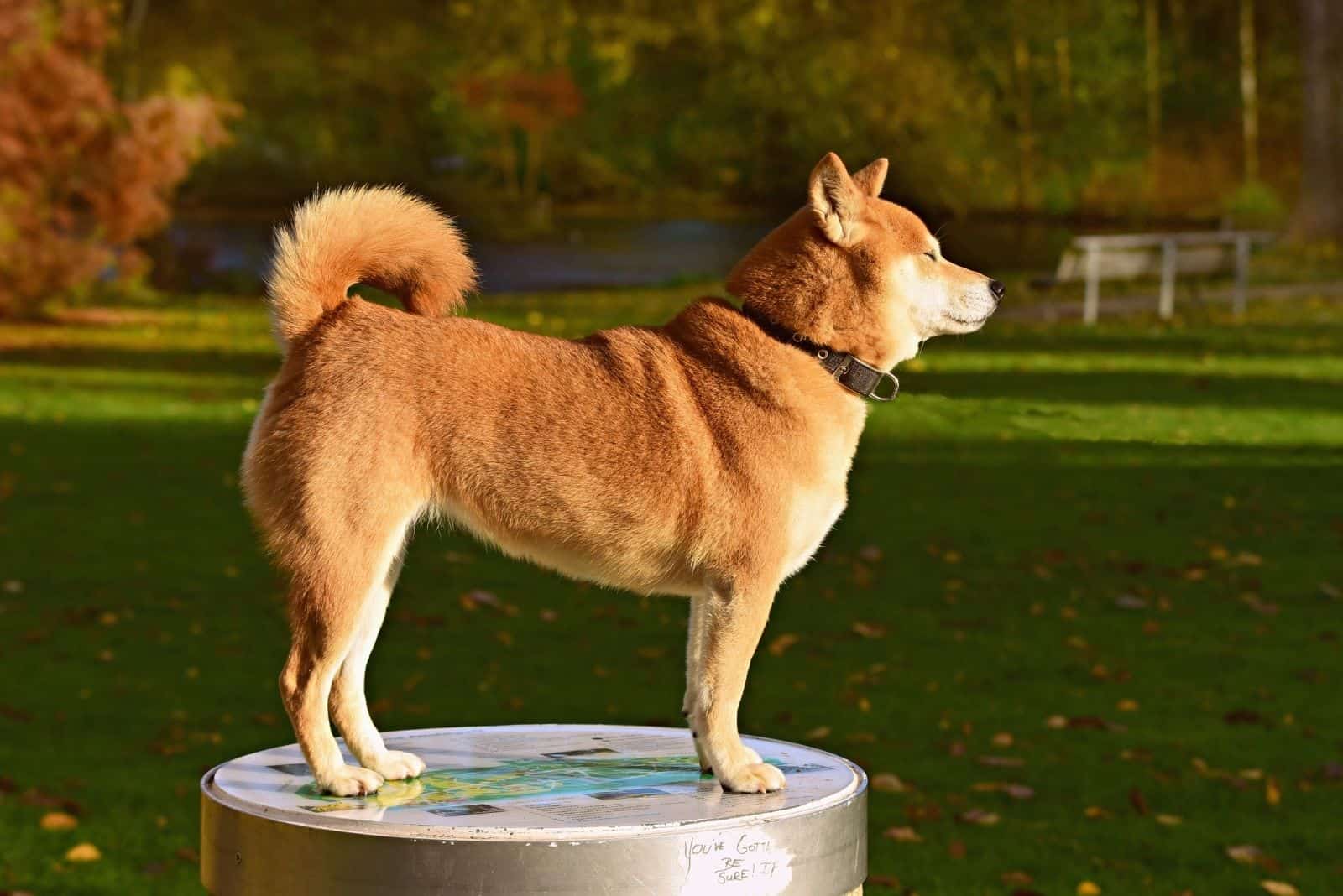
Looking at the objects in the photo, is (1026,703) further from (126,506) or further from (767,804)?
(126,506)

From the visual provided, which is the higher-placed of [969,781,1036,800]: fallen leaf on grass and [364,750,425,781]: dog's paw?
[364,750,425,781]: dog's paw

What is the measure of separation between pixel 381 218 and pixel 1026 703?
549 cm

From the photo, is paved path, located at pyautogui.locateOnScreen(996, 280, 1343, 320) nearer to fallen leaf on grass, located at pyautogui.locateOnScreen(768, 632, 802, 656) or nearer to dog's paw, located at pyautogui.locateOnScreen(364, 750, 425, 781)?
fallen leaf on grass, located at pyautogui.locateOnScreen(768, 632, 802, 656)

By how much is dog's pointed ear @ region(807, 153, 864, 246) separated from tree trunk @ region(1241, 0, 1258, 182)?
119 feet

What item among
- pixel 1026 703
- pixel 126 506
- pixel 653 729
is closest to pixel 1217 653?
pixel 1026 703

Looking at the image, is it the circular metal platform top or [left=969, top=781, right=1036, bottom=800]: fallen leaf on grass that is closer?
the circular metal platform top

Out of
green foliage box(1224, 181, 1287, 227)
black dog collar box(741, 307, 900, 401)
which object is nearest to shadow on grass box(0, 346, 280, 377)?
black dog collar box(741, 307, 900, 401)

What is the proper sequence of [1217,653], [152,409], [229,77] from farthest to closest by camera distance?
[229,77]
[152,409]
[1217,653]

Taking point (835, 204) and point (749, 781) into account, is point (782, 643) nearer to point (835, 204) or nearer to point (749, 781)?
point (749, 781)

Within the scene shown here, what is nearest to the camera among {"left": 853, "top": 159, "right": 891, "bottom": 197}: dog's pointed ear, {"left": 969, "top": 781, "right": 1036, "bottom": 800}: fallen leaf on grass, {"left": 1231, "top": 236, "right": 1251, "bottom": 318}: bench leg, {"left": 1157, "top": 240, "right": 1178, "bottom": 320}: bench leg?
{"left": 853, "top": 159, "right": 891, "bottom": 197}: dog's pointed ear

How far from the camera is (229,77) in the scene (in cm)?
3466

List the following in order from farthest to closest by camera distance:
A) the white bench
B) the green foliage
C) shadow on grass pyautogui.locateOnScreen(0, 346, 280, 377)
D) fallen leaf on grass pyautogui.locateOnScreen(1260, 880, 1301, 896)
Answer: the green foliage, the white bench, shadow on grass pyautogui.locateOnScreen(0, 346, 280, 377), fallen leaf on grass pyautogui.locateOnScreen(1260, 880, 1301, 896)

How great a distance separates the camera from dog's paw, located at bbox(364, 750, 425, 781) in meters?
3.65

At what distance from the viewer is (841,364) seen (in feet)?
11.4
